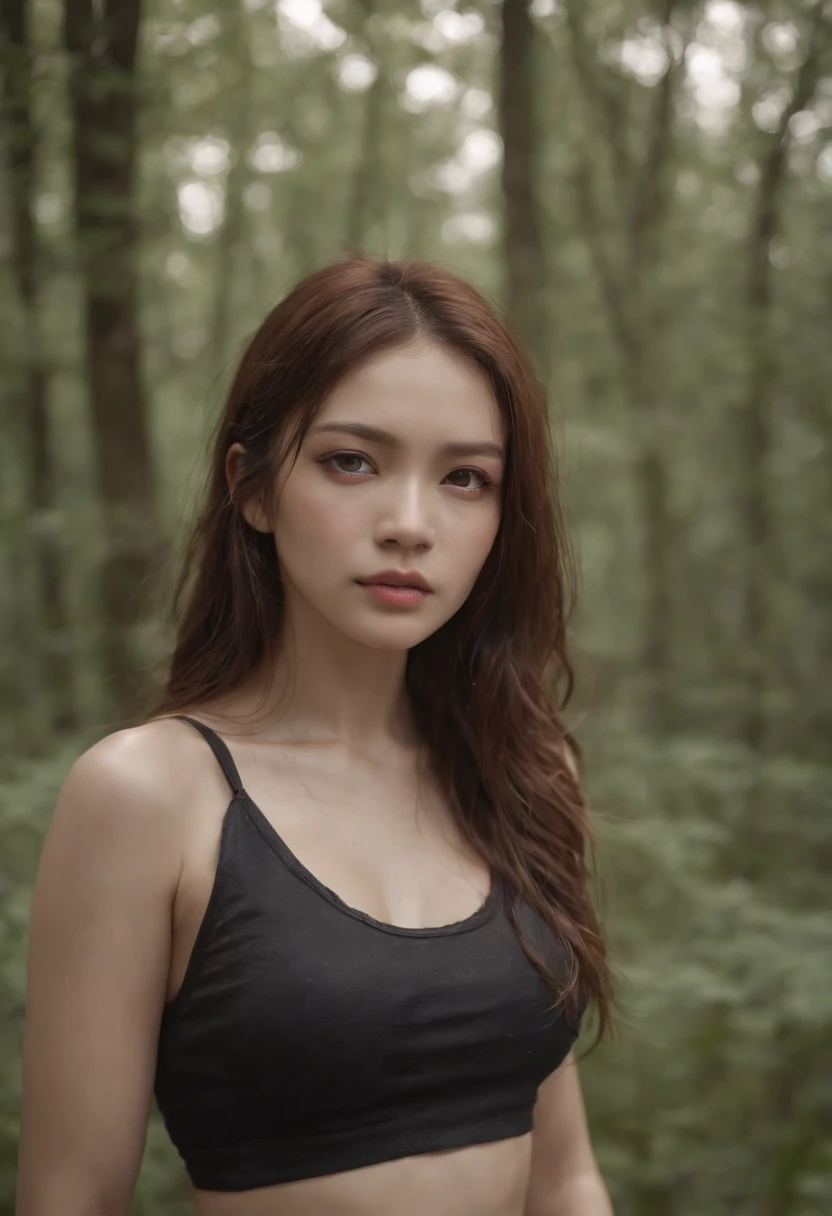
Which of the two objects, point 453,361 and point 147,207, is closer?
point 453,361

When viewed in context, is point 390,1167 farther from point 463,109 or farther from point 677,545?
point 677,545

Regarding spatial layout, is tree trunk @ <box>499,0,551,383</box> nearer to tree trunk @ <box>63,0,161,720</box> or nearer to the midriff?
tree trunk @ <box>63,0,161,720</box>

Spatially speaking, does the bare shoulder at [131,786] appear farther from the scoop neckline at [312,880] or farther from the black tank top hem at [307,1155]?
the black tank top hem at [307,1155]

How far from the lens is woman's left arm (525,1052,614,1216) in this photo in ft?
6.43

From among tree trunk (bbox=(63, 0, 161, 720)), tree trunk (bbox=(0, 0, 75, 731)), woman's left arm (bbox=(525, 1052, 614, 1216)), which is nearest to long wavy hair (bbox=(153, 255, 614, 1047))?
woman's left arm (bbox=(525, 1052, 614, 1216))

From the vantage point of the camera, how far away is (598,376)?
22.7ft

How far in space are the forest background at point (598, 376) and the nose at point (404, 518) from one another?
117 cm

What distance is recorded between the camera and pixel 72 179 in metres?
3.95

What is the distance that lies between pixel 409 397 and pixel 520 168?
3.60 meters

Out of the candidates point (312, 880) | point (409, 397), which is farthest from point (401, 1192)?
point (409, 397)

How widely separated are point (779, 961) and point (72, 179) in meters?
3.40

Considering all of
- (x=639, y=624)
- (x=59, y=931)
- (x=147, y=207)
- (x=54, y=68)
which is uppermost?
(x=54, y=68)

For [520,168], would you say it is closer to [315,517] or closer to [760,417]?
[760,417]

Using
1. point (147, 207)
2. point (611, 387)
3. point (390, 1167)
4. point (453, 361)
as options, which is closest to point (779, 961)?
point (390, 1167)
